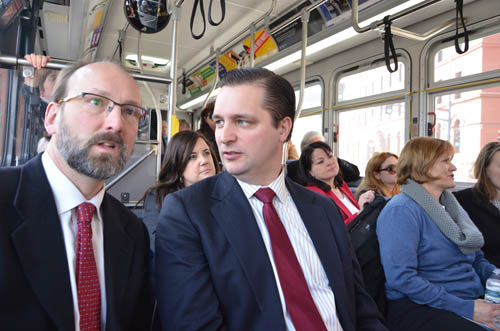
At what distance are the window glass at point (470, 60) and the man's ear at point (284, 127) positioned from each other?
3179mm

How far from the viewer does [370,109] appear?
509 centimetres

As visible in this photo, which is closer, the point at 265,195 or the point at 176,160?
the point at 265,195

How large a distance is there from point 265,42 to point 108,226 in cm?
336

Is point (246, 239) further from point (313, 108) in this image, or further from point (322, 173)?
point (313, 108)

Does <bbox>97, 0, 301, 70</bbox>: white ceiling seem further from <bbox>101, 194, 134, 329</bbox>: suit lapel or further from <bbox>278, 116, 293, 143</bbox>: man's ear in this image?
<bbox>101, 194, 134, 329</bbox>: suit lapel

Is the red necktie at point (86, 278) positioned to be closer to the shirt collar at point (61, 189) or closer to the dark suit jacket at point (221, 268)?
the shirt collar at point (61, 189)

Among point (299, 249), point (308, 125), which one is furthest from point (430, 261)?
point (308, 125)

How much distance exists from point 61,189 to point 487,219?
10.2ft

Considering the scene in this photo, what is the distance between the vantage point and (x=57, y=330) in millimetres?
870

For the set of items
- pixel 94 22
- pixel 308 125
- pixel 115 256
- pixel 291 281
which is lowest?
pixel 291 281

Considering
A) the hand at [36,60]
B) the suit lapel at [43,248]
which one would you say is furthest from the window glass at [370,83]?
the suit lapel at [43,248]

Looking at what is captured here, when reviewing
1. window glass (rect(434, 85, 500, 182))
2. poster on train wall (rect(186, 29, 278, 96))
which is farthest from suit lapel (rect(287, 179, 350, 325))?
window glass (rect(434, 85, 500, 182))

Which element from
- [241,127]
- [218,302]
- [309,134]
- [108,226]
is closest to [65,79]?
[108,226]

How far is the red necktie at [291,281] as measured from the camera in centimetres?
114
